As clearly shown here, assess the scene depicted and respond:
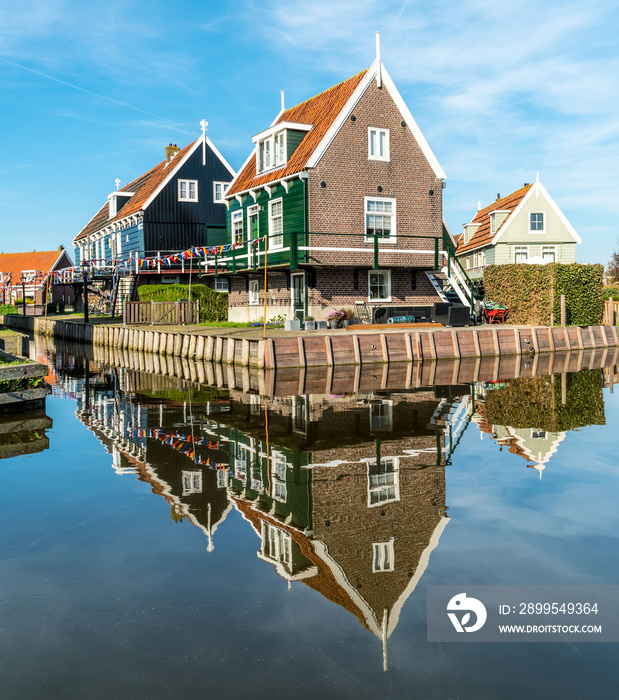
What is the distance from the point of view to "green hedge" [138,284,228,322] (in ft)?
127

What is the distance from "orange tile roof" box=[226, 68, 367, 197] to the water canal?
19606 mm

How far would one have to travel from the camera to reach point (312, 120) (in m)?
33.0

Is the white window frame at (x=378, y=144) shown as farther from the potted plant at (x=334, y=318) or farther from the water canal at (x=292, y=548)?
the water canal at (x=292, y=548)

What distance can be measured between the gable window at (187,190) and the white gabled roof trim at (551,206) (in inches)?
871

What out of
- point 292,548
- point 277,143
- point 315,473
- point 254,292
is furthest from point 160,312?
point 292,548

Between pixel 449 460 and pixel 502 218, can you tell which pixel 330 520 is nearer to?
pixel 449 460

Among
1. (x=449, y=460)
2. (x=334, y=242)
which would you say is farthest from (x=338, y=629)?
(x=334, y=242)

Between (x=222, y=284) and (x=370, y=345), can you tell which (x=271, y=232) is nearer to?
(x=222, y=284)

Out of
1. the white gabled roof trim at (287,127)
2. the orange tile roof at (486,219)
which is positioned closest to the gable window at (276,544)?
the white gabled roof trim at (287,127)

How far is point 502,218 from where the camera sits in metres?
50.6

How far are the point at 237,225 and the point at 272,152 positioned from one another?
207 inches

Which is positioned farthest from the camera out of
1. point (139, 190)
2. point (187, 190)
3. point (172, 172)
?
point (139, 190)

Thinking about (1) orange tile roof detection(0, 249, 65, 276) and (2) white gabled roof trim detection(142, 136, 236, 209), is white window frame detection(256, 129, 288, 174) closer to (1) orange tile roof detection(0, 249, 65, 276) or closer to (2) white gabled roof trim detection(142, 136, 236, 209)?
(2) white gabled roof trim detection(142, 136, 236, 209)

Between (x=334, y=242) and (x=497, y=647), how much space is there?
2617 centimetres
